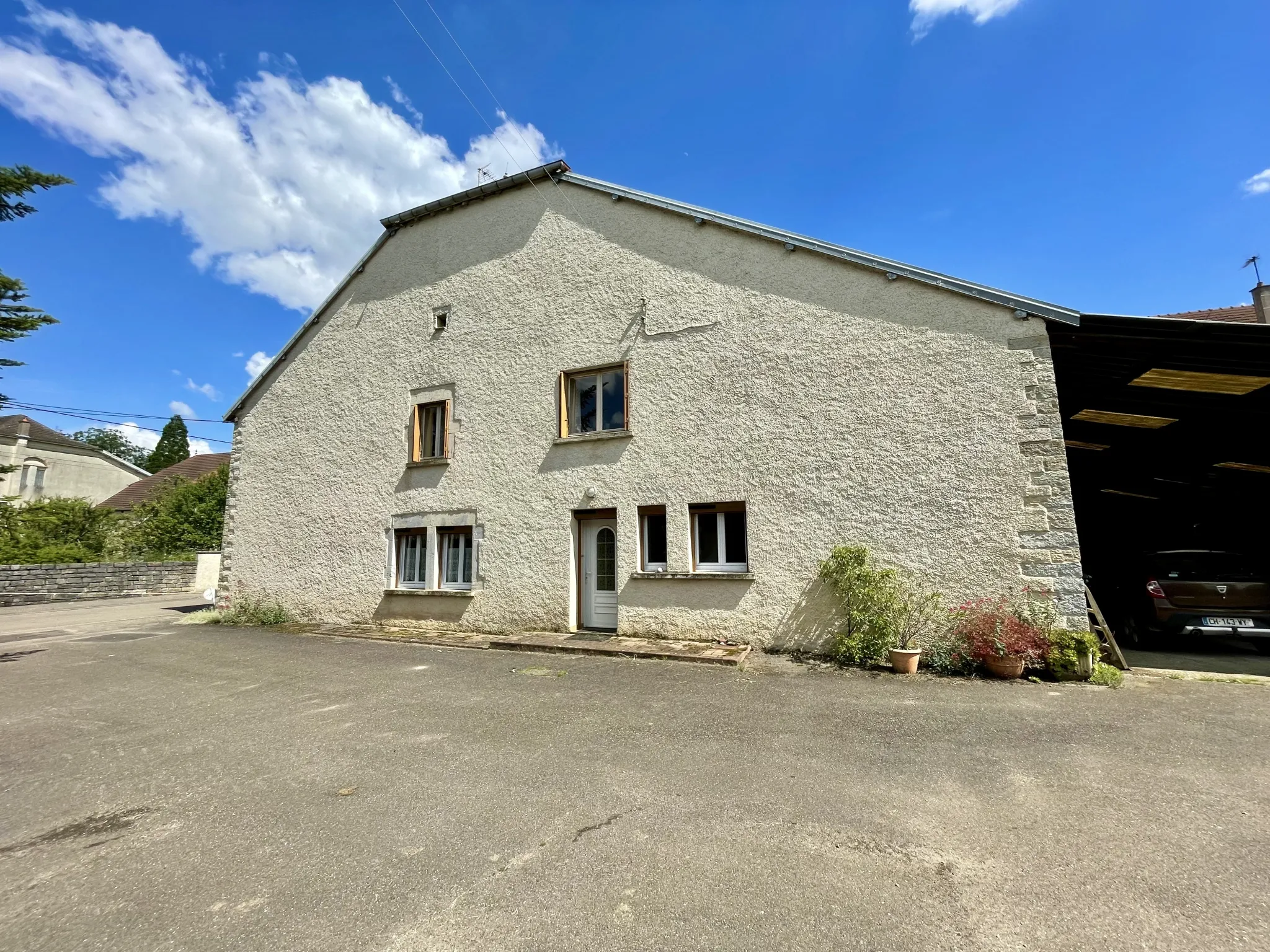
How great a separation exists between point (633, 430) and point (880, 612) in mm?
4796

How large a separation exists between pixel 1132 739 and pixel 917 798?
258 cm

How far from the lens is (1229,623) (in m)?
8.27

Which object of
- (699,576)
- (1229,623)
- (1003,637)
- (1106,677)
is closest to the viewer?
(1106,677)

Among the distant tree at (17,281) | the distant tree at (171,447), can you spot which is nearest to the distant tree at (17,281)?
the distant tree at (17,281)

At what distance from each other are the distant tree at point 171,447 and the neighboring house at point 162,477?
17.7 m

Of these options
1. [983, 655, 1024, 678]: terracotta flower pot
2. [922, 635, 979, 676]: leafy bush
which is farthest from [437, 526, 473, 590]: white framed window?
[983, 655, 1024, 678]: terracotta flower pot

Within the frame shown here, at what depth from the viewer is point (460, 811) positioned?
12.2ft

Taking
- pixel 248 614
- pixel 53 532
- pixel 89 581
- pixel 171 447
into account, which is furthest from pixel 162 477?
pixel 248 614

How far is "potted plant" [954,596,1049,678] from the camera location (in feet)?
23.1

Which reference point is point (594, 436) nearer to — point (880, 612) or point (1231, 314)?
point (880, 612)

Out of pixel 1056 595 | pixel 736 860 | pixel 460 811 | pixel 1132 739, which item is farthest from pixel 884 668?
pixel 460 811

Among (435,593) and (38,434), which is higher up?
(38,434)

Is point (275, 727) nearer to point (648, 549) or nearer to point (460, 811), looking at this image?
point (460, 811)

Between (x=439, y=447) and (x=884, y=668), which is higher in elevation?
(x=439, y=447)
